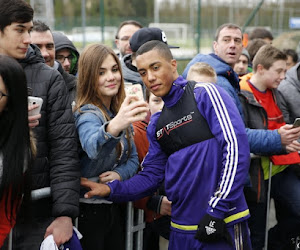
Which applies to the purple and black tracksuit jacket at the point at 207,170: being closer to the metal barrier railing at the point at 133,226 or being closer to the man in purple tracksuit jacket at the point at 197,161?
the man in purple tracksuit jacket at the point at 197,161

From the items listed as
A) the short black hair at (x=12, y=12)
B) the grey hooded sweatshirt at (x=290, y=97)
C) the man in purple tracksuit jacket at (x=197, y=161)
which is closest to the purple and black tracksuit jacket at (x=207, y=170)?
the man in purple tracksuit jacket at (x=197, y=161)

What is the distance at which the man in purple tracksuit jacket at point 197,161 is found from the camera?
10.4ft

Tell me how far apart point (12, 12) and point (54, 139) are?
809mm

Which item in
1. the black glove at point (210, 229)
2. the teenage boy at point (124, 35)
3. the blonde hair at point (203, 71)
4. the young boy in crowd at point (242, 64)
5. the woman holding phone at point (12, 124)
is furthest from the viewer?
the young boy in crowd at point (242, 64)

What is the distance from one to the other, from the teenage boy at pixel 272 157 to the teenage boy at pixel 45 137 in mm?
2080

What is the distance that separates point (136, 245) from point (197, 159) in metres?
1.02

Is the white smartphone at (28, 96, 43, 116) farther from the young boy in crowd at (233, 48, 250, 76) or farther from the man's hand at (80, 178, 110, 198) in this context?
the young boy in crowd at (233, 48, 250, 76)

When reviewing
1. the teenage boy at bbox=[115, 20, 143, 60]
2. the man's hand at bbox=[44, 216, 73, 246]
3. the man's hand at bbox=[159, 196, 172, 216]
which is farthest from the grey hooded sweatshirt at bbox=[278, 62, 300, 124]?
the man's hand at bbox=[44, 216, 73, 246]

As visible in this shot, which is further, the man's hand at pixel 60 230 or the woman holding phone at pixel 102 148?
the woman holding phone at pixel 102 148

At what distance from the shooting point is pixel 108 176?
347cm

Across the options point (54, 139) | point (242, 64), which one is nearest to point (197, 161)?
point (54, 139)

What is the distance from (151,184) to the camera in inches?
142

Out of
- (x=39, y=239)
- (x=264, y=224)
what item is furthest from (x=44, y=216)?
(x=264, y=224)

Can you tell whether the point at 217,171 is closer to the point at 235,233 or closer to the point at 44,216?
the point at 235,233
